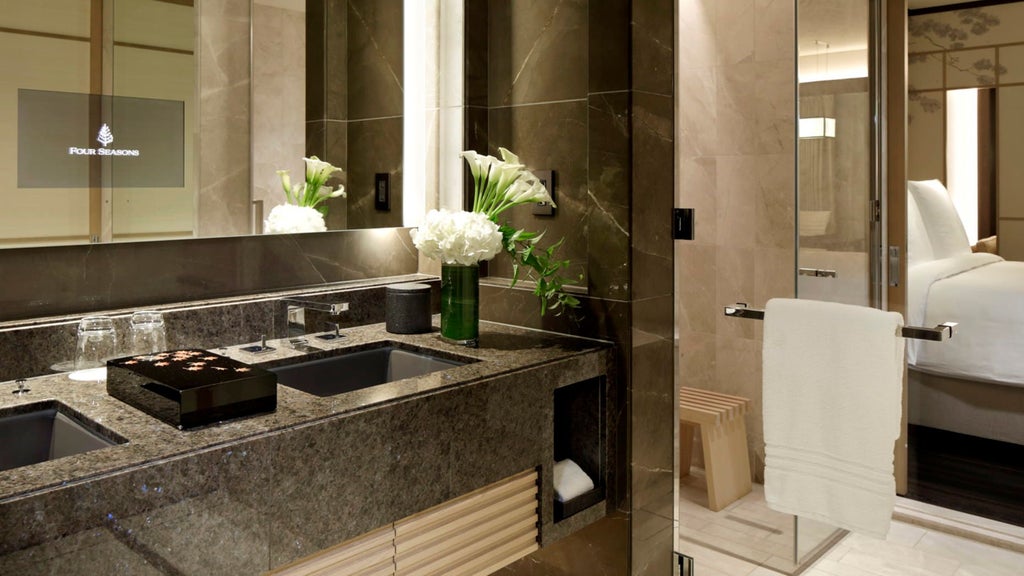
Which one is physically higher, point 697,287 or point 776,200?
point 776,200

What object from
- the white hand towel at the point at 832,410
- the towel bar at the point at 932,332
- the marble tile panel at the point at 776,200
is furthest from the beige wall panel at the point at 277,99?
the towel bar at the point at 932,332

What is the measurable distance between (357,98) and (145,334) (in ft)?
3.20

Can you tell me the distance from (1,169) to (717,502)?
1872 millimetres

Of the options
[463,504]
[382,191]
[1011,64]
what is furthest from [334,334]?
[1011,64]

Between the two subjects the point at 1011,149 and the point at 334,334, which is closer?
the point at 1011,149

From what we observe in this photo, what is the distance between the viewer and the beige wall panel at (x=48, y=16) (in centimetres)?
166

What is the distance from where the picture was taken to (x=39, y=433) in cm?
151

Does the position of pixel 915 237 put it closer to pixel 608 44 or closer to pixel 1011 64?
pixel 1011 64

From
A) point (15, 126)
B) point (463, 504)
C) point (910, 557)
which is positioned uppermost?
point (15, 126)

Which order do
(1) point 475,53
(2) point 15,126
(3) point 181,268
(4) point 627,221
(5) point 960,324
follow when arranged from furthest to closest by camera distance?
(1) point 475,53, (4) point 627,221, (3) point 181,268, (5) point 960,324, (2) point 15,126

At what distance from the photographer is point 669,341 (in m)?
2.20

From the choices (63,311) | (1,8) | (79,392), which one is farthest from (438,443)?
(1,8)

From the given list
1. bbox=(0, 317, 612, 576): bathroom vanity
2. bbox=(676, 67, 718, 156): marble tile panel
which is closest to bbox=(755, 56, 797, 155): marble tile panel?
bbox=(676, 67, 718, 156): marble tile panel

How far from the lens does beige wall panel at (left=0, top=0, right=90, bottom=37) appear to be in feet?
5.44
